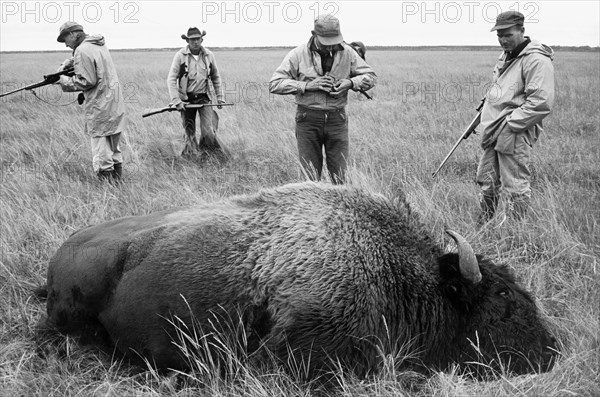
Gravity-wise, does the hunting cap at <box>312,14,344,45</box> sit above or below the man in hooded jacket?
above

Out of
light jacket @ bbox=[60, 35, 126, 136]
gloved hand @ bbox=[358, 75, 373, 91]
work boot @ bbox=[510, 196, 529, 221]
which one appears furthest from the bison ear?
light jacket @ bbox=[60, 35, 126, 136]

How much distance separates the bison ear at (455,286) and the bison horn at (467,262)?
0.09 metres

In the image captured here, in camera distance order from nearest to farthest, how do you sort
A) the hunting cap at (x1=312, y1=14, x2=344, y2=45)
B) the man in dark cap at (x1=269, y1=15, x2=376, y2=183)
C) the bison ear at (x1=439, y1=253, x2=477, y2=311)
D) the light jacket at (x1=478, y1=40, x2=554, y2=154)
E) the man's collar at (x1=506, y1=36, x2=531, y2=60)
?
the bison ear at (x1=439, y1=253, x2=477, y2=311) → the light jacket at (x1=478, y1=40, x2=554, y2=154) → the man's collar at (x1=506, y1=36, x2=531, y2=60) → the hunting cap at (x1=312, y1=14, x2=344, y2=45) → the man in dark cap at (x1=269, y1=15, x2=376, y2=183)

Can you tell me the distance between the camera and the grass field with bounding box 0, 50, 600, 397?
310cm

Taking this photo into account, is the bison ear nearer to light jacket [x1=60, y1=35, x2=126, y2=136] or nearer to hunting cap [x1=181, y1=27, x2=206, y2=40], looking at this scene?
light jacket [x1=60, y1=35, x2=126, y2=136]

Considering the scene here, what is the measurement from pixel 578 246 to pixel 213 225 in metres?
3.33

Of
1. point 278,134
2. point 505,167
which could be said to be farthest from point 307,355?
point 278,134

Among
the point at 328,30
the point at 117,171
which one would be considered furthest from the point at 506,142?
the point at 117,171

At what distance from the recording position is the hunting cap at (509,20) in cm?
504

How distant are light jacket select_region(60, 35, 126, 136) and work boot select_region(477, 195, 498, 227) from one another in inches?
198

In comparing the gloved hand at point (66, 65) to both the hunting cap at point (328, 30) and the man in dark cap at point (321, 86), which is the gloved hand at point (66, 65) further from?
the hunting cap at point (328, 30)

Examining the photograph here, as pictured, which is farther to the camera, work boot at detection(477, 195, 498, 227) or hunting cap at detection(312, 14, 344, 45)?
hunting cap at detection(312, 14, 344, 45)

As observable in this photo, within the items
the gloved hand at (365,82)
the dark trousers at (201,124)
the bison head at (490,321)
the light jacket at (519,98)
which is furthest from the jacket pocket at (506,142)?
the dark trousers at (201,124)

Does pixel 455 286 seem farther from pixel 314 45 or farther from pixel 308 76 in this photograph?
pixel 314 45
